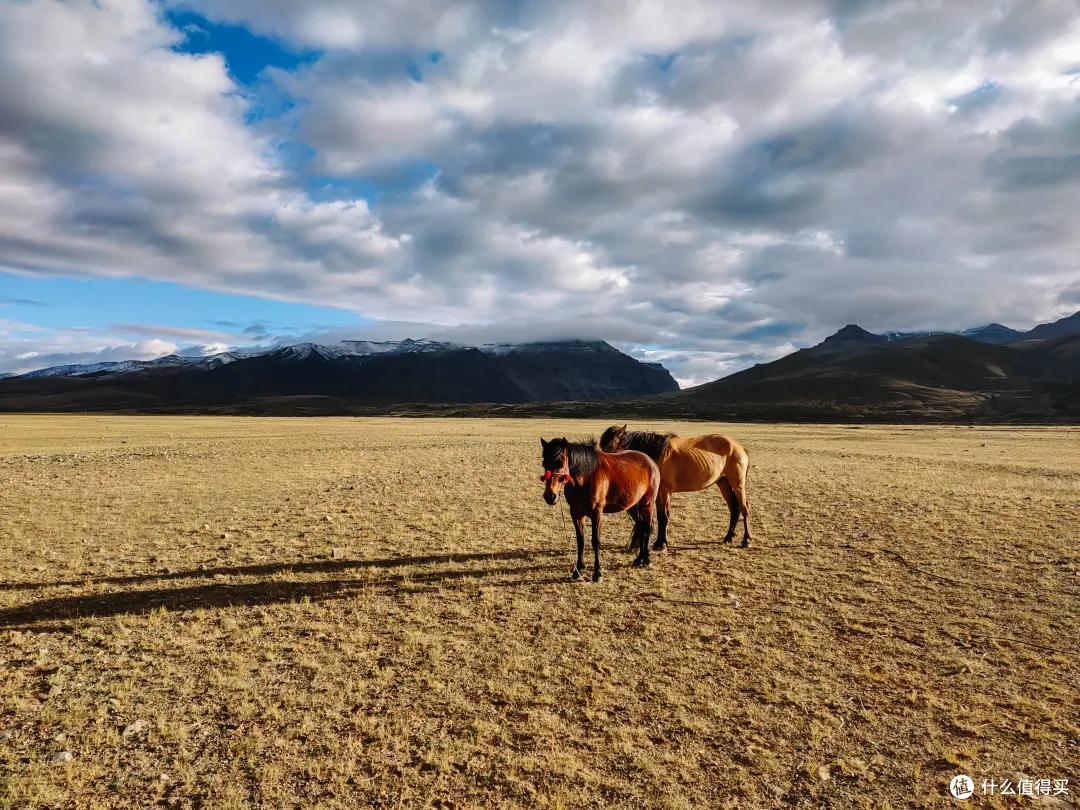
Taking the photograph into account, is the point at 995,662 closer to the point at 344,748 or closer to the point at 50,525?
the point at 344,748

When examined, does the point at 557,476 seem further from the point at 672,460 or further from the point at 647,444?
the point at 672,460

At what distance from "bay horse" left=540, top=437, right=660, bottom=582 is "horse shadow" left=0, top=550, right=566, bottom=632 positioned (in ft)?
4.21

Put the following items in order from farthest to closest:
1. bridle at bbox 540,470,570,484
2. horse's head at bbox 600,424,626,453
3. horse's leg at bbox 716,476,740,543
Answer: horse's leg at bbox 716,476,740,543
horse's head at bbox 600,424,626,453
bridle at bbox 540,470,570,484

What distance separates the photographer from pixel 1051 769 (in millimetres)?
5043

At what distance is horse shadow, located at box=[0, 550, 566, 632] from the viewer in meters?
8.43

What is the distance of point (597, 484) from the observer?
10.1m

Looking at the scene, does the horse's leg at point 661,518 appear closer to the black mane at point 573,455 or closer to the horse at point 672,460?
the horse at point 672,460

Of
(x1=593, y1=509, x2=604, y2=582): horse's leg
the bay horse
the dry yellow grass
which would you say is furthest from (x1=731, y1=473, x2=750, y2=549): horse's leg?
(x1=593, y1=509, x2=604, y2=582): horse's leg

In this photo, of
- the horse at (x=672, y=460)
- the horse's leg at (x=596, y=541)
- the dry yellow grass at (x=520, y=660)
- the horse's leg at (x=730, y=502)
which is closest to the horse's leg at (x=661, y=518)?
the horse at (x=672, y=460)

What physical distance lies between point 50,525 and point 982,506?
25948mm

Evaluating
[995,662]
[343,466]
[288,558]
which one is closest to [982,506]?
[995,662]

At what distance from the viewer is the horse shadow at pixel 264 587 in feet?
27.7

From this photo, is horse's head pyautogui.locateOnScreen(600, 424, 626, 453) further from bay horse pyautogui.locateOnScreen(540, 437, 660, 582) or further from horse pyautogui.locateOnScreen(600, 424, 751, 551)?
bay horse pyautogui.locateOnScreen(540, 437, 660, 582)

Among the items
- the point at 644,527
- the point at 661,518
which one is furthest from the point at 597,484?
the point at 661,518
